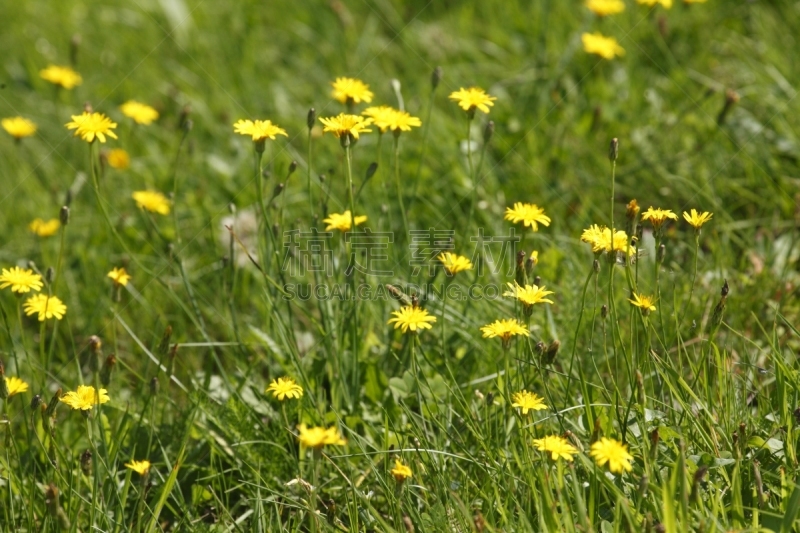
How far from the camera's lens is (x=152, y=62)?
13.4ft

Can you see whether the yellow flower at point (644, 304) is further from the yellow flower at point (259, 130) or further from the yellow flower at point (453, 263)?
the yellow flower at point (259, 130)

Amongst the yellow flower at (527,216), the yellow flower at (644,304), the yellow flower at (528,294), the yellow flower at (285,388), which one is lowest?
the yellow flower at (285,388)

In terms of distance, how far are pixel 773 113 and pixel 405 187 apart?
1.42 meters

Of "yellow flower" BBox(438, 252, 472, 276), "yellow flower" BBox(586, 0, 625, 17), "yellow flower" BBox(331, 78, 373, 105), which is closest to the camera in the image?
"yellow flower" BBox(438, 252, 472, 276)

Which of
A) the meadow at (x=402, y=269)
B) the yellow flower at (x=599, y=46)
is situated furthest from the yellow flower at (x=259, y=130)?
the yellow flower at (x=599, y=46)

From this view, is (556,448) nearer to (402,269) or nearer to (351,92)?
(402,269)

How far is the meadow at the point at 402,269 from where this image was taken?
6.01 feet

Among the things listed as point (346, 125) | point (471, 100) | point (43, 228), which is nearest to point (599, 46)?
point (471, 100)

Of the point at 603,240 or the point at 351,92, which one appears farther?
the point at 351,92

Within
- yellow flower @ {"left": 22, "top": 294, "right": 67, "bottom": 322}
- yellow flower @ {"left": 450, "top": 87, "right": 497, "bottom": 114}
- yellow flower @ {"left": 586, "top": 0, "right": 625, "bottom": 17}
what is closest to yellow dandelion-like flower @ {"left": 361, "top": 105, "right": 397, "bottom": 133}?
yellow flower @ {"left": 450, "top": 87, "right": 497, "bottom": 114}

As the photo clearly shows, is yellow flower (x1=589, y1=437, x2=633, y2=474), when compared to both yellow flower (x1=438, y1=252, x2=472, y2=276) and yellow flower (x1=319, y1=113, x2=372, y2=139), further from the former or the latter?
yellow flower (x1=319, y1=113, x2=372, y2=139)

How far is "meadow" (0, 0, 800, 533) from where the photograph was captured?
183 cm

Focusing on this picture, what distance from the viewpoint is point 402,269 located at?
2596 mm

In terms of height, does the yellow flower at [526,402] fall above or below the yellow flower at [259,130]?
below
